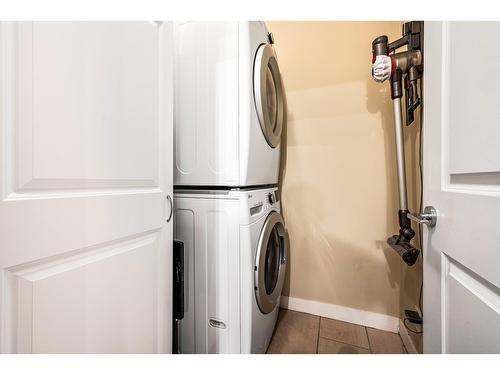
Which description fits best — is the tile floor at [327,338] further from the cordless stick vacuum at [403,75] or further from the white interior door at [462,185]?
the white interior door at [462,185]

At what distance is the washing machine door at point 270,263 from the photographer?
0.98 metres

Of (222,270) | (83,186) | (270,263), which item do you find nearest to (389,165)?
(270,263)

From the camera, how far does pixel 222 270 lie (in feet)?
3.12

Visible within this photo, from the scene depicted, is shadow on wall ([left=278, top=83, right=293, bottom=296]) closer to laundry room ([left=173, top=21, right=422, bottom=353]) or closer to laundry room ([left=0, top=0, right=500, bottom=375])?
laundry room ([left=173, top=21, right=422, bottom=353])

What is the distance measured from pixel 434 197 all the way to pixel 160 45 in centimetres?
102

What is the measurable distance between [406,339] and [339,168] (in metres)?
1.08

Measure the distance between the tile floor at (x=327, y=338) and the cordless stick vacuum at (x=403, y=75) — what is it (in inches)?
23.0

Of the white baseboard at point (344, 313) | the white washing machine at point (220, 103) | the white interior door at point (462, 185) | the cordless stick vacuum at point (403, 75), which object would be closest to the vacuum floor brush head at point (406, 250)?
the cordless stick vacuum at point (403, 75)

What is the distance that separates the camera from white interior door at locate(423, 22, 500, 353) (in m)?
0.41

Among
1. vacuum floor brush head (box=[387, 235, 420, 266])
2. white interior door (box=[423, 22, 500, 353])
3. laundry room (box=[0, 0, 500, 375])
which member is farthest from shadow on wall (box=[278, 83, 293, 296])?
white interior door (box=[423, 22, 500, 353])

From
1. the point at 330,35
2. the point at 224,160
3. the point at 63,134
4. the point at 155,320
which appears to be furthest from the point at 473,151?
the point at 330,35

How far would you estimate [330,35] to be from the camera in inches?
57.7

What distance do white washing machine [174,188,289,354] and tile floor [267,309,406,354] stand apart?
0.91ft

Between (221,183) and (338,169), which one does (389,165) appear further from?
(221,183)
